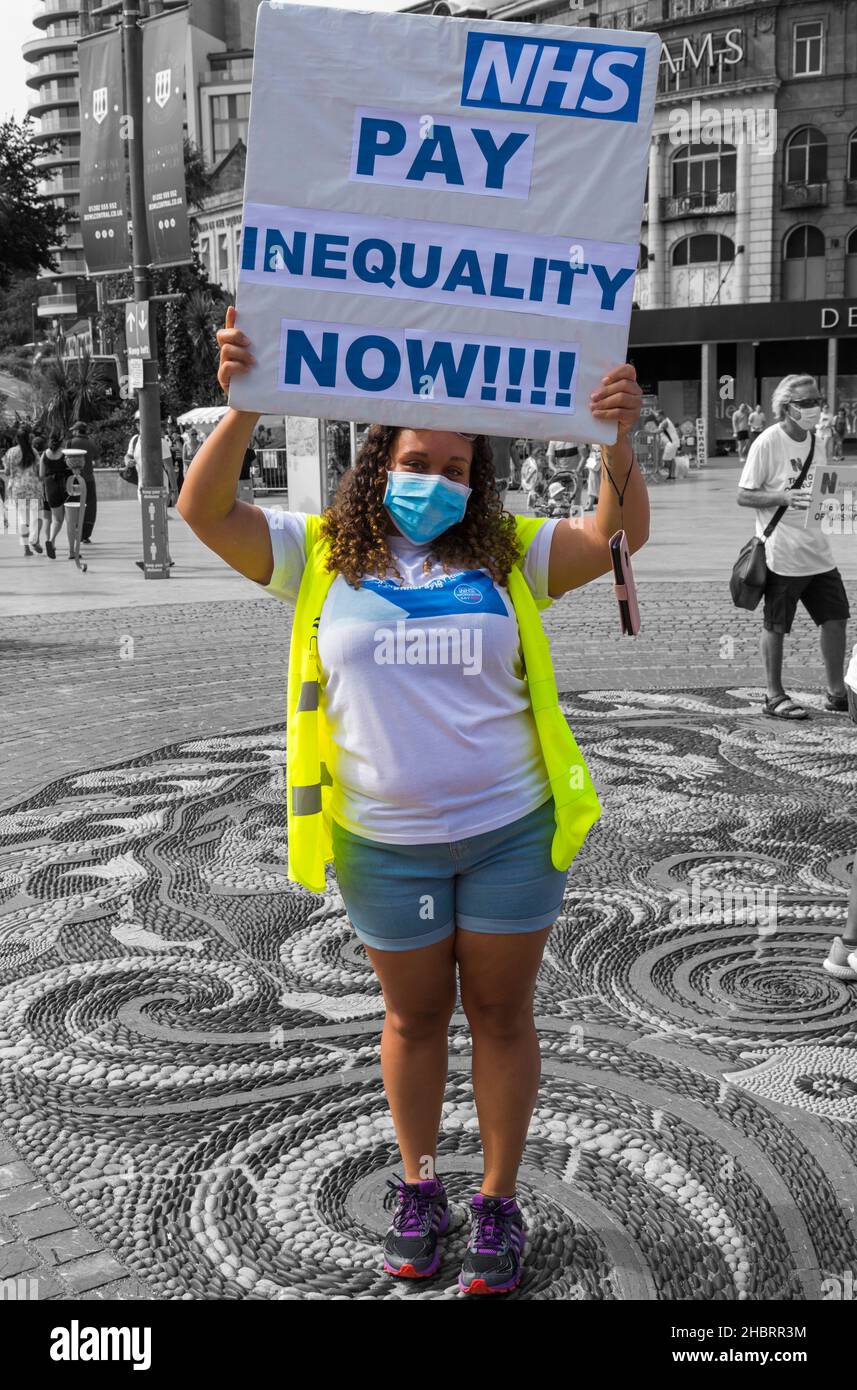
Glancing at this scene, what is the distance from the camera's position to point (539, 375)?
2.82 meters

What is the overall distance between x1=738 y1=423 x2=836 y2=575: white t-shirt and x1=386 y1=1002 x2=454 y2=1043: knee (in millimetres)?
5514

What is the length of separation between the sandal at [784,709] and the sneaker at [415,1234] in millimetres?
5337

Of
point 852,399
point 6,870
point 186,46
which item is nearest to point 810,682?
point 6,870

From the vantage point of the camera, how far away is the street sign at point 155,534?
53.4 ft

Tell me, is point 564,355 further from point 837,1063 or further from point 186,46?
point 186,46

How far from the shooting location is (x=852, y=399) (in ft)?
173

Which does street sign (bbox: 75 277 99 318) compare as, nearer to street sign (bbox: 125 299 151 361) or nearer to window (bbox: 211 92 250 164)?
window (bbox: 211 92 250 164)

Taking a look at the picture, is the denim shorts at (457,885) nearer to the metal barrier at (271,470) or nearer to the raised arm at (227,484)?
the raised arm at (227,484)

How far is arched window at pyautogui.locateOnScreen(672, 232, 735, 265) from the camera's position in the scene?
55.7 metres

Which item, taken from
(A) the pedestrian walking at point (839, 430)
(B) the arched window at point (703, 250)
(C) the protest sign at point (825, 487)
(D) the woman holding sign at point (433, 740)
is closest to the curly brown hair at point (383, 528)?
(D) the woman holding sign at point (433, 740)

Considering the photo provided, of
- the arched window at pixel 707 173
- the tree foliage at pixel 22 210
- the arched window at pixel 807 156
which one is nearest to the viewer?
the tree foliage at pixel 22 210

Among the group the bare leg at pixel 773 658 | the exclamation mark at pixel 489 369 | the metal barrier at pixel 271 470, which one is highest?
the metal barrier at pixel 271 470

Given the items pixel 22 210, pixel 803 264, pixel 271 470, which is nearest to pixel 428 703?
pixel 271 470
